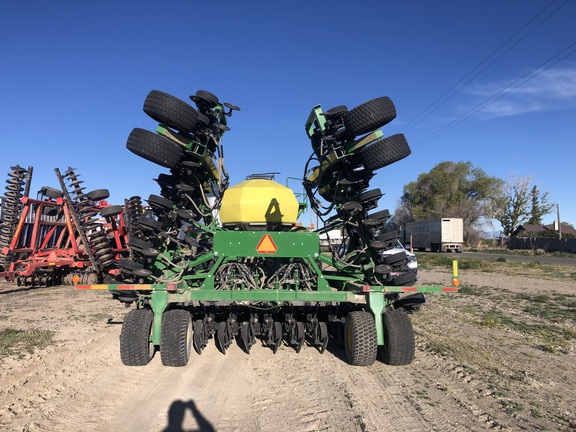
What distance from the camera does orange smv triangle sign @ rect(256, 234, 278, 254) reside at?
6050 mm

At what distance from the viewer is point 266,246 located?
19.9 ft

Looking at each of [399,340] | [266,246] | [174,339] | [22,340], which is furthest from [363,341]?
→ [22,340]

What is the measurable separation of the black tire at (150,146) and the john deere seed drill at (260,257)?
0.04 feet

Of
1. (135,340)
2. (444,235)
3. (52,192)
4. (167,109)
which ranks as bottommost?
(135,340)

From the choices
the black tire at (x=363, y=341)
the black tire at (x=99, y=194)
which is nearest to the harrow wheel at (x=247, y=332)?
the black tire at (x=363, y=341)

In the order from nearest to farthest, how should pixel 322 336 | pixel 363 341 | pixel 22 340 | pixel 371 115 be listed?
1. pixel 363 341
2. pixel 371 115
3. pixel 322 336
4. pixel 22 340

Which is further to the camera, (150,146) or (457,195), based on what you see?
(457,195)

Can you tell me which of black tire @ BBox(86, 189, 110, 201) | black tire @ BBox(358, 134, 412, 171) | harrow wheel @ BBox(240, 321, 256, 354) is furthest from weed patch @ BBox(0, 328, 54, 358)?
black tire @ BBox(358, 134, 412, 171)

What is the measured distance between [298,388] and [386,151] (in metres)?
3.38

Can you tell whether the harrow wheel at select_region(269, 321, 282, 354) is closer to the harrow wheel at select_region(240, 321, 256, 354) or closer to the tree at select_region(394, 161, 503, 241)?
the harrow wheel at select_region(240, 321, 256, 354)

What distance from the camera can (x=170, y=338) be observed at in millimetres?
5512

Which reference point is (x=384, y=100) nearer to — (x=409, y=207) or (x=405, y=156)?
(x=405, y=156)

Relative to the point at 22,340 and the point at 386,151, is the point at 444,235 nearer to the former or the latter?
the point at 386,151

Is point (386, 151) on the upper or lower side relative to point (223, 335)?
upper
